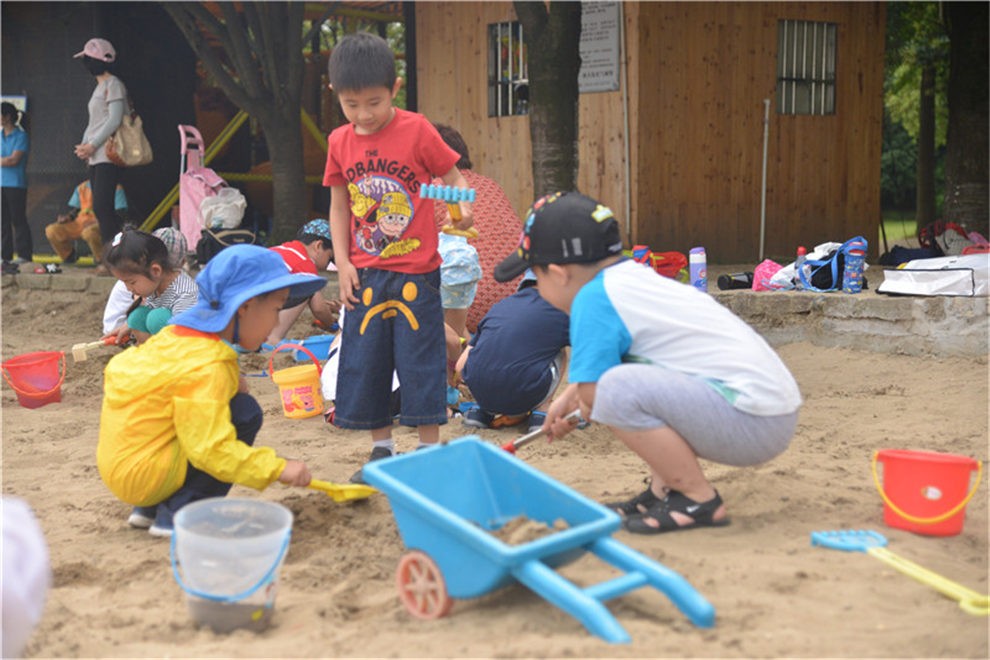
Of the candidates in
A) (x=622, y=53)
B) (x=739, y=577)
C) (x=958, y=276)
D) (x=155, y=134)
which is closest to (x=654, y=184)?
(x=622, y=53)

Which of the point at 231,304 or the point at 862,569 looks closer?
the point at 862,569

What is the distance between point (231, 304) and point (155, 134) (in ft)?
27.4

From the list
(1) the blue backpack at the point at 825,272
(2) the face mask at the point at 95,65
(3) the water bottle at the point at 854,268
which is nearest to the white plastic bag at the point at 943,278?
(3) the water bottle at the point at 854,268

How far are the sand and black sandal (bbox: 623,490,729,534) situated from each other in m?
0.03

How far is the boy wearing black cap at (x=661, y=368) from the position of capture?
264 centimetres

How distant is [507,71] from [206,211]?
3282 mm

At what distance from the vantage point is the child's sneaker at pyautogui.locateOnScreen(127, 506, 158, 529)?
313 centimetres

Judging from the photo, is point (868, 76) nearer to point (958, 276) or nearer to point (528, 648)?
point (958, 276)

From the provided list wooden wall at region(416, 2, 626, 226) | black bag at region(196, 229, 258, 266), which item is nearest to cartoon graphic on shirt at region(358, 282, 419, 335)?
black bag at region(196, 229, 258, 266)

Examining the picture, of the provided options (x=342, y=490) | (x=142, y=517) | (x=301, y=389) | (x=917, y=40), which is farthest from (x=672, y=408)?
(x=917, y=40)

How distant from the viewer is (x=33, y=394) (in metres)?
5.18

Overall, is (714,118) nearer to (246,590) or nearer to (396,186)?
(396,186)

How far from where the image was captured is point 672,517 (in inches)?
108

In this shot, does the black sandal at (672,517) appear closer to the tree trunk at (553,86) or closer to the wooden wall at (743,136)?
the tree trunk at (553,86)
